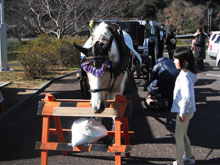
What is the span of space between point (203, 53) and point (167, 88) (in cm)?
802

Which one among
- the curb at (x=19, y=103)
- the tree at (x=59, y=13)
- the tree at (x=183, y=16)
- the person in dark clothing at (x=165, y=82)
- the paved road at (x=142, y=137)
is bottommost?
the paved road at (x=142, y=137)

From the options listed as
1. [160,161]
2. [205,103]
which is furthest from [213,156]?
[205,103]

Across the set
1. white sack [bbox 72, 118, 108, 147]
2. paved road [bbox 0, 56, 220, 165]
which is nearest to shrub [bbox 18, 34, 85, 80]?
paved road [bbox 0, 56, 220, 165]

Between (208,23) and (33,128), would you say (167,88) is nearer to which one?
(33,128)

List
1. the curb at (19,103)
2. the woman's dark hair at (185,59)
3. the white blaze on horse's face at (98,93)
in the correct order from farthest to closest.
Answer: the curb at (19,103)
the woman's dark hair at (185,59)
the white blaze on horse's face at (98,93)

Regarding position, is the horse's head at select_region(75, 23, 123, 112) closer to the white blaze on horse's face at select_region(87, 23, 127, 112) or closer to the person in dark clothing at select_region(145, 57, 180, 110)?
the white blaze on horse's face at select_region(87, 23, 127, 112)

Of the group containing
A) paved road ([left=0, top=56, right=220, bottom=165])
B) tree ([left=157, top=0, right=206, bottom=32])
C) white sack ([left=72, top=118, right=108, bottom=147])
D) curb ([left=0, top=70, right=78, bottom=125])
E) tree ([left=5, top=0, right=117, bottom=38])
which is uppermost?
tree ([left=157, top=0, right=206, bottom=32])

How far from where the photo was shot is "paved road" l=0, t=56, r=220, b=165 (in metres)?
4.31

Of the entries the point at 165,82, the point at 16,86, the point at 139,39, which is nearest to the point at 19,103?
the point at 16,86

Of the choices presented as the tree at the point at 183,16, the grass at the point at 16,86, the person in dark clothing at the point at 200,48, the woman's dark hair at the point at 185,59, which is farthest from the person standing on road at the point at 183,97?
the tree at the point at 183,16

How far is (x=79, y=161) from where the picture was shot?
4270 mm

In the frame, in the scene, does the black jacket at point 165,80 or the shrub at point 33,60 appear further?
the shrub at point 33,60

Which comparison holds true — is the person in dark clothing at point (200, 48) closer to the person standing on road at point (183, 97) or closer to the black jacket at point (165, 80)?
the black jacket at point (165, 80)

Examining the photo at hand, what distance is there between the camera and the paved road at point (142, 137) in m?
4.31
